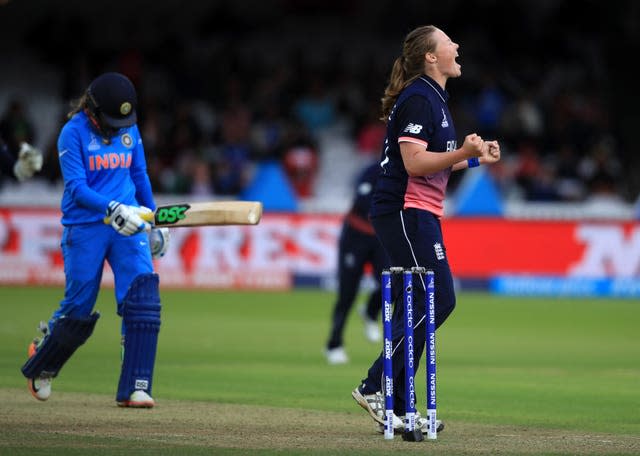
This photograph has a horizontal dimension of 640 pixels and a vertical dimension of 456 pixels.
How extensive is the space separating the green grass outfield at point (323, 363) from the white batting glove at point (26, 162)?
69.3 inches

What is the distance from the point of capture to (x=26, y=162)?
35.1 ft

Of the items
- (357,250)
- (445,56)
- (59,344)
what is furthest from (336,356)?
(445,56)

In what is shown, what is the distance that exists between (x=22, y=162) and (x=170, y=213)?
7.43ft

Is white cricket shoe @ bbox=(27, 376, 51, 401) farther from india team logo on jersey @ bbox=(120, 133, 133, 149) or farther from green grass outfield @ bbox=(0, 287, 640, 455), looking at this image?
india team logo on jersey @ bbox=(120, 133, 133, 149)

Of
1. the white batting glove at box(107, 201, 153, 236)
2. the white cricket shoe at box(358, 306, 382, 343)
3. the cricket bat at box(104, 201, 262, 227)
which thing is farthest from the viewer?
the white cricket shoe at box(358, 306, 382, 343)

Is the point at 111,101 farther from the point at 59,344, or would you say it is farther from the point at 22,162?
the point at 59,344

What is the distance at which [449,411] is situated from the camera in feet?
32.5

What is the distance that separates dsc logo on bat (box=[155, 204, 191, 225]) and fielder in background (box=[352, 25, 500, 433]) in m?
1.38

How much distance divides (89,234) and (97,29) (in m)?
22.5

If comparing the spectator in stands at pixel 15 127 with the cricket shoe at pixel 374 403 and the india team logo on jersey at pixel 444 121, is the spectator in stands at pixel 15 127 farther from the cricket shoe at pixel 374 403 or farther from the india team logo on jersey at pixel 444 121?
the india team logo on jersey at pixel 444 121

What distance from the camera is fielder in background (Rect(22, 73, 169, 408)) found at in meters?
9.51

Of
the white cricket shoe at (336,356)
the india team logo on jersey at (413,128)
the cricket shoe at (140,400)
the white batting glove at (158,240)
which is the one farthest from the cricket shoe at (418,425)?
the white cricket shoe at (336,356)

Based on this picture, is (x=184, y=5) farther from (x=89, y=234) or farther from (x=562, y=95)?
(x=89, y=234)

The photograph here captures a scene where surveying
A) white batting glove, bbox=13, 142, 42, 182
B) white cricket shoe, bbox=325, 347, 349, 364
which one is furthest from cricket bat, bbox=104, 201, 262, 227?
white cricket shoe, bbox=325, 347, 349, 364
